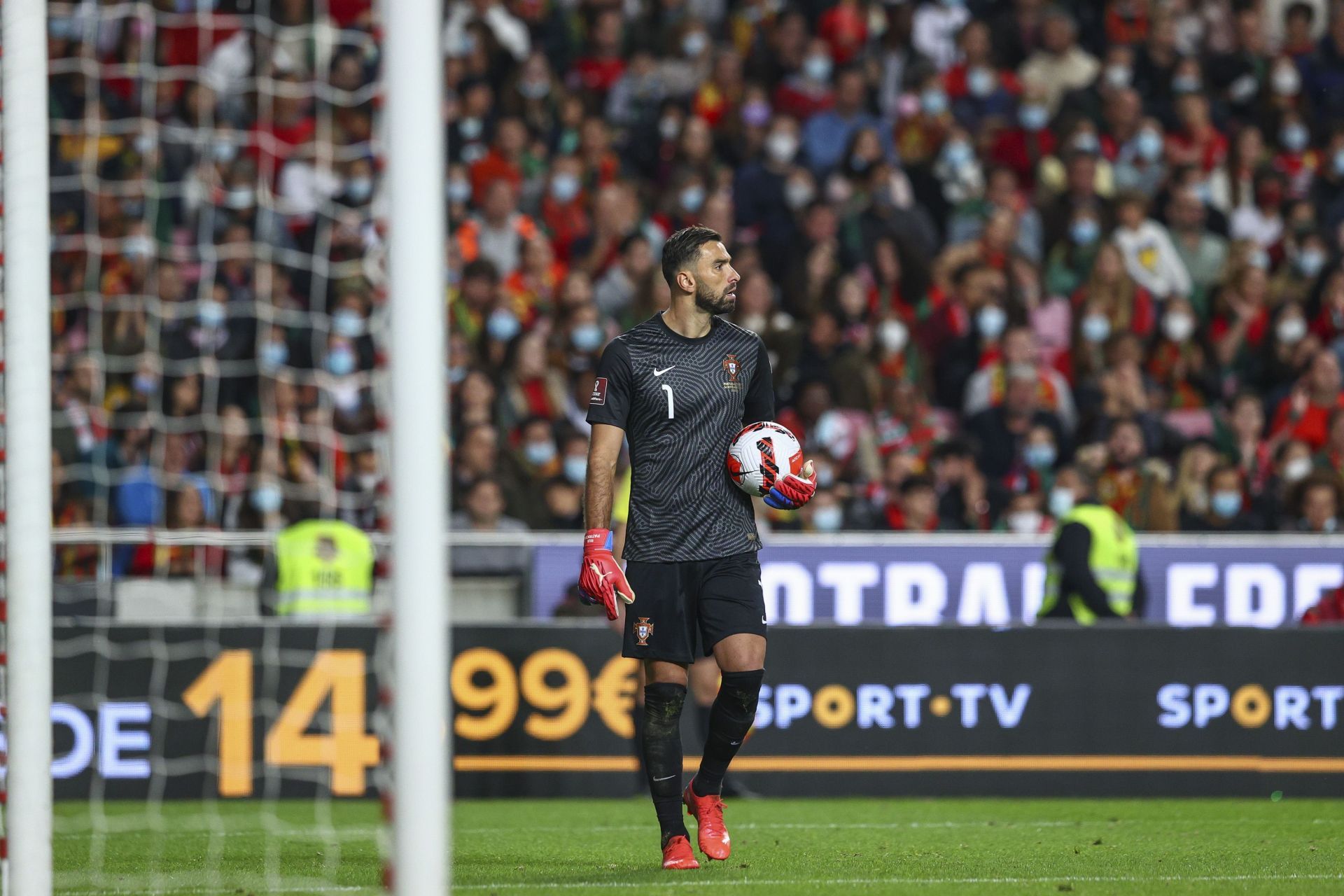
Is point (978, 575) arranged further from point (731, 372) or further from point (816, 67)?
point (816, 67)

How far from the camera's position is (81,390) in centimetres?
1220

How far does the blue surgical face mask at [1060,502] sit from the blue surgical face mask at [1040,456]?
0.80 metres

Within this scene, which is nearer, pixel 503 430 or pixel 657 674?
pixel 657 674

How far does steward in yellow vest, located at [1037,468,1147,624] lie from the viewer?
1083 centimetres

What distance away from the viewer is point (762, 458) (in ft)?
22.6

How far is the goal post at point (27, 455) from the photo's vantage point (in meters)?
5.53

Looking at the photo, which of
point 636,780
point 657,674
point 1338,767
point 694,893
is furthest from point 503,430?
point 694,893

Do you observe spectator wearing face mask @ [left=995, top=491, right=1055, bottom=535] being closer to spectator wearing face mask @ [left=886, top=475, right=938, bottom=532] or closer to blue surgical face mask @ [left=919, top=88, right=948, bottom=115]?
spectator wearing face mask @ [left=886, top=475, right=938, bottom=532]

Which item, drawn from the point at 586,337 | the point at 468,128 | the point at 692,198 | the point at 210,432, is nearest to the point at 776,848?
the point at 210,432

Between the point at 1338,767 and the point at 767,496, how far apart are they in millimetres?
5321

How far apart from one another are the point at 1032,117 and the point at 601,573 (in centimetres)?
1107

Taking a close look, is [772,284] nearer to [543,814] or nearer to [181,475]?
[181,475]

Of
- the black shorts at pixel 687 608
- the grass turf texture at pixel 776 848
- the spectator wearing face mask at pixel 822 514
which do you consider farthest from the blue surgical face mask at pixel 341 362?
the black shorts at pixel 687 608

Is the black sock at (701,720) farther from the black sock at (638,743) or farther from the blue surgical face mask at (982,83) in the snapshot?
the blue surgical face mask at (982,83)
